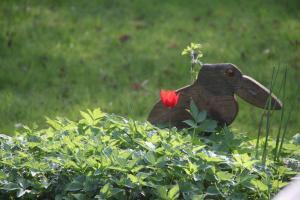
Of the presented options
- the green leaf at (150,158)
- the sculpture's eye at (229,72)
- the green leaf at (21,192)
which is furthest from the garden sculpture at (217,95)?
the green leaf at (21,192)

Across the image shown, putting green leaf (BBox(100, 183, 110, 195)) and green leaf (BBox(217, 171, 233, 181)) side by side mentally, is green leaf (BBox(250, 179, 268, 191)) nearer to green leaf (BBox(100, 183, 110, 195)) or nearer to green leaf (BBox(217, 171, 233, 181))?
green leaf (BBox(217, 171, 233, 181))

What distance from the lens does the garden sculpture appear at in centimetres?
358

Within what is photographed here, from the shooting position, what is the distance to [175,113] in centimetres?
371

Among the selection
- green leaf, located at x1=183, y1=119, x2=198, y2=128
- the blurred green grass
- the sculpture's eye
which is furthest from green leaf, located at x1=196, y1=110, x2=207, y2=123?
the blurred green grass

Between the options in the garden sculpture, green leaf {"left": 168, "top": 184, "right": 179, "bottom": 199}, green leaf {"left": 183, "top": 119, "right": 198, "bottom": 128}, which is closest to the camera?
green leaf {"left": 168, "top": 184, "right": 179, "bottom": 199}

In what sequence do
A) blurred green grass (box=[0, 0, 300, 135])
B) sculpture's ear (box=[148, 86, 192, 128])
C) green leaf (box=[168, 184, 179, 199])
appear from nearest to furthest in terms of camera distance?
green leaf (box=[168, 184, 179, 199]) → sculpture's ear (box=[148, 86, 192, 128]) → blurred green grass (box=[0, 0, 300, 135])

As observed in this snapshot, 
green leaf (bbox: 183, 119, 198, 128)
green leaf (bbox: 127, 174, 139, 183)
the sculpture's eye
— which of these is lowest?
green leaf (bbox: 127, 174, 139, 183)

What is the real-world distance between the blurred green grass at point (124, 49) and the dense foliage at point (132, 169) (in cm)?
169

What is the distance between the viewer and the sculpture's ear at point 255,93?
3.52 metres

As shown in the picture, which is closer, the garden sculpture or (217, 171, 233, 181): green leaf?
(217, 171, 233, 181): green leaf

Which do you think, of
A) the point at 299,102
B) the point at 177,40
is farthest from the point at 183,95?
the point at 177,40

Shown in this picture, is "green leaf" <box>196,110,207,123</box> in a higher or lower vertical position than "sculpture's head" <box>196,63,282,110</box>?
lower

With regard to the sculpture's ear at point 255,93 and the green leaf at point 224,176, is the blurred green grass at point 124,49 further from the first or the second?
the green leaf at point 224,176

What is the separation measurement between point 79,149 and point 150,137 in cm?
41
